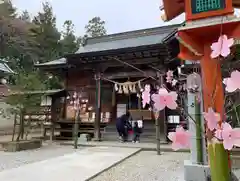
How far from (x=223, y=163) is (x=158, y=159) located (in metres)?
5.73

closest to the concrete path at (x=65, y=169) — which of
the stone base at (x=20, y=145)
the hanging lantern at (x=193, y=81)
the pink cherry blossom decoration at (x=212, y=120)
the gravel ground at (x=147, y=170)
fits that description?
the gravel ground at (x=147, y=170)

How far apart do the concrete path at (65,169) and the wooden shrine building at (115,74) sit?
383 cm

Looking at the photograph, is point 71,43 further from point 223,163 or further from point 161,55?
point 223,163

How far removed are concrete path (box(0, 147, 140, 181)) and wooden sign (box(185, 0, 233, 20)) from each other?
3.56m

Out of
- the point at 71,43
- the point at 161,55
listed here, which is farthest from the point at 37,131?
the point at 71,43

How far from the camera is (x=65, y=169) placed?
524 centimetres

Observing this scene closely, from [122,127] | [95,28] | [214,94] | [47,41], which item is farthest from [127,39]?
[95,28]

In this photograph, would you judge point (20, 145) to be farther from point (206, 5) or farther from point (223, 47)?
point (223, 47)

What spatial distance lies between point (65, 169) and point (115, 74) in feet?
20.4

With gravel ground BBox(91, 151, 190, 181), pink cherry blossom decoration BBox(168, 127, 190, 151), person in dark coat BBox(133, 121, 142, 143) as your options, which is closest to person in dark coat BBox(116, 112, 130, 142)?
person in dark coat BBox(133, 121, 142, 143)

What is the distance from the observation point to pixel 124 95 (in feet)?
40.1

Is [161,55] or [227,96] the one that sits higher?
[161,55]

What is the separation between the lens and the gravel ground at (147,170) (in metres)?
4.75

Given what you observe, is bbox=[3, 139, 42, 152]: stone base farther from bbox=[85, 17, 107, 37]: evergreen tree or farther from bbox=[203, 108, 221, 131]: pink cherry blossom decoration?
bbox=[85, 17, 107, 37]: evergreen tree
